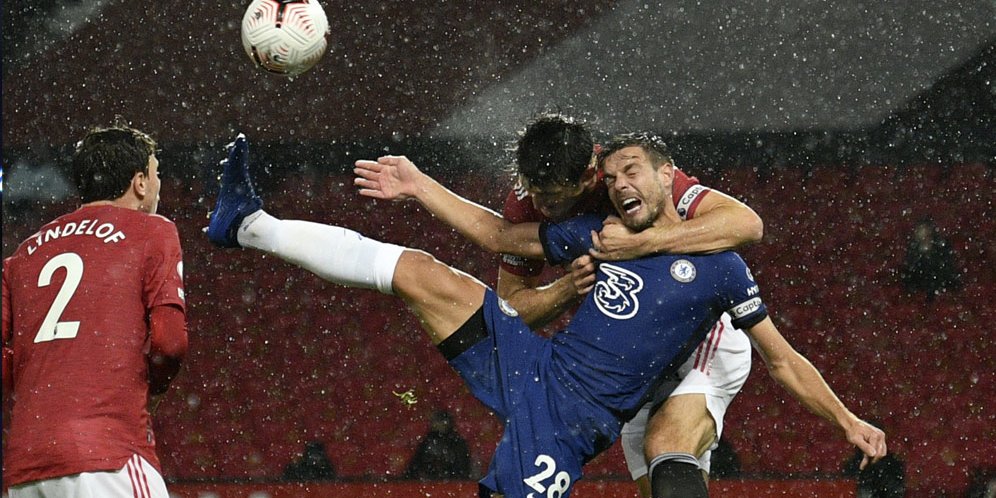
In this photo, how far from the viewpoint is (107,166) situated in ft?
8.87

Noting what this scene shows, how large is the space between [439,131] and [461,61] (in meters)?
0.76

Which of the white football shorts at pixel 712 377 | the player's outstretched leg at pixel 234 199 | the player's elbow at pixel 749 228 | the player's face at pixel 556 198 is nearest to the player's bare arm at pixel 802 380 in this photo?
the white football shorts at pixel 712 377

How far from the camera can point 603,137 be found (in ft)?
30.7

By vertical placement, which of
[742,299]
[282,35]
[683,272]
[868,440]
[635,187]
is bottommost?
[868,440]

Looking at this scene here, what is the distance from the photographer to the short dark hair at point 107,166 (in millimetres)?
2707

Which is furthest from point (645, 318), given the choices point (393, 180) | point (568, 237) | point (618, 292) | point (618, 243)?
point (393, 180)

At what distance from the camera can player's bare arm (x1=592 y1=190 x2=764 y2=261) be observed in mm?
3043

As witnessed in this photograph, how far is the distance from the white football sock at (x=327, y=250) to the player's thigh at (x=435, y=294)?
0.11 feet

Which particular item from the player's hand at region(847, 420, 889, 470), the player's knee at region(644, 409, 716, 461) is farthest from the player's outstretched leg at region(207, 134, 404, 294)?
the player's hand at region(847, 420, 889, 470)

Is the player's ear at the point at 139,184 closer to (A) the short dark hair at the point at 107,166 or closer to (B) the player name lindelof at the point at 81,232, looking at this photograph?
(A) the short dark hair at the point at 107,166

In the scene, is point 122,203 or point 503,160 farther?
point 503,160

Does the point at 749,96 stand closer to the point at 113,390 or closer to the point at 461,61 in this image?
the point at 461,61

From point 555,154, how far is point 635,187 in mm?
241

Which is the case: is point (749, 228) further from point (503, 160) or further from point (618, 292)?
point (503, 160)
